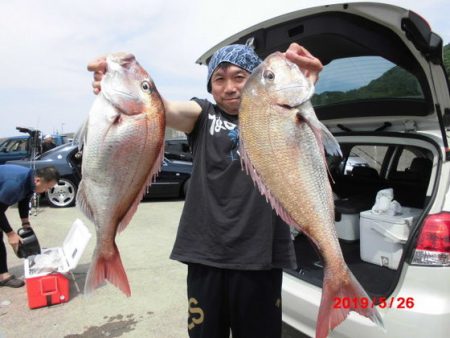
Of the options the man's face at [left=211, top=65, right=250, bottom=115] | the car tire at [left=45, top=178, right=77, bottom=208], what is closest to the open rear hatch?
the man's face at [left=211, top=65, right=250, bottom=115]

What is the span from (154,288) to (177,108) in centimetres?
303

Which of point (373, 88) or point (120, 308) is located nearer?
point (373, 88)

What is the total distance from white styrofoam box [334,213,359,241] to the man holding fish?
7.16 ft

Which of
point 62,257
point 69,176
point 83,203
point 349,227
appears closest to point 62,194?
point 69,176

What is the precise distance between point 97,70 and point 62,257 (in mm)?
3528

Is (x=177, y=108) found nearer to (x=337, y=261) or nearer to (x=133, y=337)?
(x=337, y=261)

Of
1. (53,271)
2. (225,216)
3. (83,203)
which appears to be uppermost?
(83,203)

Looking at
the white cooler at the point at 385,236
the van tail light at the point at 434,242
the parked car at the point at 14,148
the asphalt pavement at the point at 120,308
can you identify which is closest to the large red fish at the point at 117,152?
the asphalt pavement at the point at 120,308

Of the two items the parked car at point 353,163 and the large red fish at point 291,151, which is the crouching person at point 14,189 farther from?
the large red fish at point 291,151

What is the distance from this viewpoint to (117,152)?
1.39 meters

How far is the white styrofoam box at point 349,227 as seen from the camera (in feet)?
12.8

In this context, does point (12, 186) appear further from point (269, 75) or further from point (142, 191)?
point (269, 75)

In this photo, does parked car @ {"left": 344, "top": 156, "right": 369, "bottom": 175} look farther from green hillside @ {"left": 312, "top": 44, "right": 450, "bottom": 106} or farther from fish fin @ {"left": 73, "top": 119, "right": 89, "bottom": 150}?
fish fin @ {"left": 73, "top": 119, "right": 89, "bottom": 150}

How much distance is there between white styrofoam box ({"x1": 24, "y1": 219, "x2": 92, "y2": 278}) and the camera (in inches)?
161
